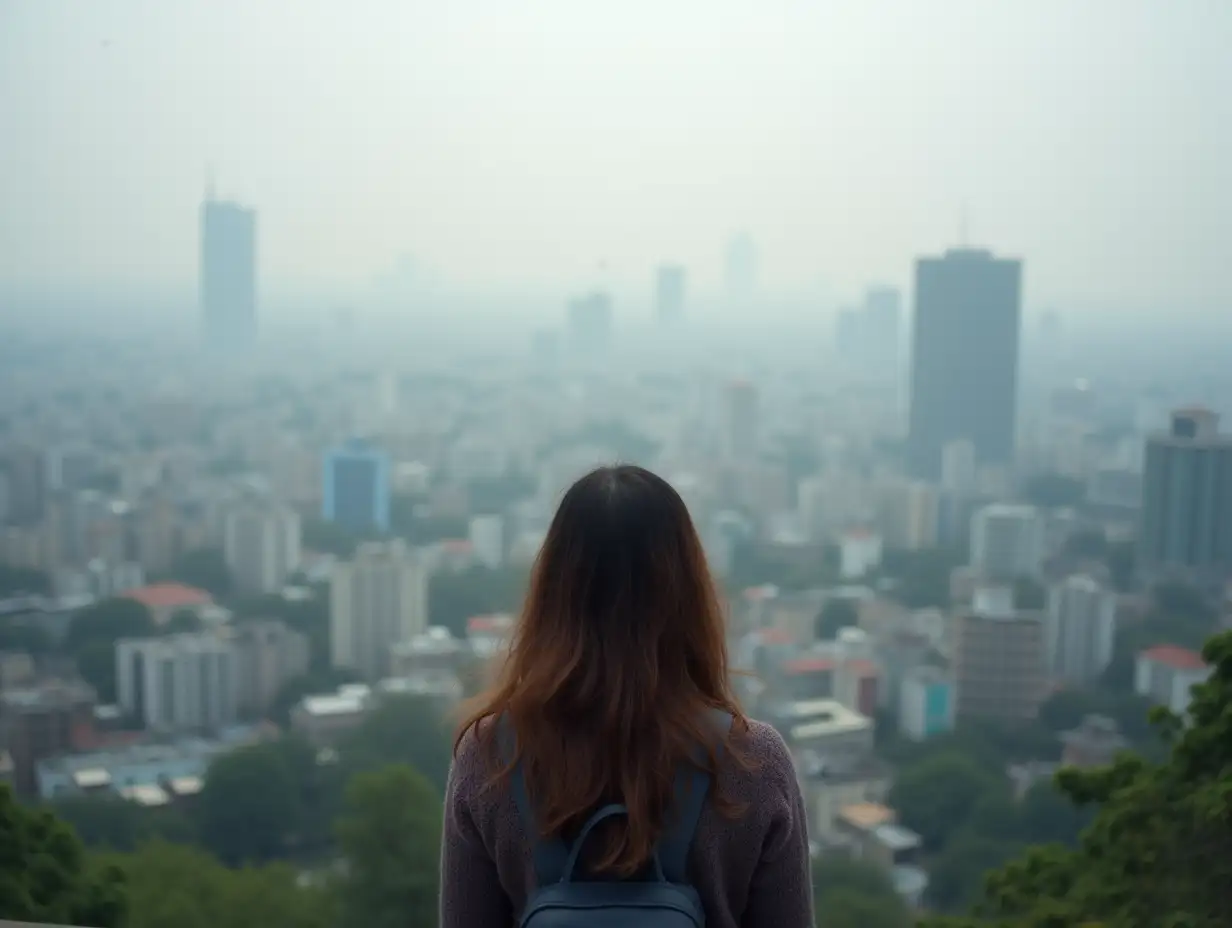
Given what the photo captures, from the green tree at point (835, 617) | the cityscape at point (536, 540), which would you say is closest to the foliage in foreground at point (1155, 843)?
the cityscape at point (536, 540)

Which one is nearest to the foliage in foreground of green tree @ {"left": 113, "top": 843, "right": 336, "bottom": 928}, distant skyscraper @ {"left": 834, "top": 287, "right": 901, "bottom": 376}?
green tree @ {"left": 113, "top": 843, "right": 336, "bottom": 928}

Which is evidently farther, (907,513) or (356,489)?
(356,489)

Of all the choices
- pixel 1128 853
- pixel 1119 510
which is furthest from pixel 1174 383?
pixel 1128 853

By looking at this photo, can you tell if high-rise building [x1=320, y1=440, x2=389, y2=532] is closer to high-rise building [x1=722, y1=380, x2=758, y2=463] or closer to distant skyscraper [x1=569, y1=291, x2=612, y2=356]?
distant skyscraper [x1=569, y1=291, x2=612, y2=356]

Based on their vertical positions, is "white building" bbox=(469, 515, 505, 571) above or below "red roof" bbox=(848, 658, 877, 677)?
above

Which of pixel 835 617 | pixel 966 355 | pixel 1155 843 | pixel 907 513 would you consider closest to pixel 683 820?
pixel 1155 843

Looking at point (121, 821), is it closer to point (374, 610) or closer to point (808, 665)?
point (374, 610)

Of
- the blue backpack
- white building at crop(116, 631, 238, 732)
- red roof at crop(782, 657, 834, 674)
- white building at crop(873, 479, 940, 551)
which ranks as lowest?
white building at crop(116, 631, 238, 732)
